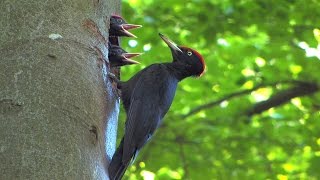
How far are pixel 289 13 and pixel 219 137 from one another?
1.30m

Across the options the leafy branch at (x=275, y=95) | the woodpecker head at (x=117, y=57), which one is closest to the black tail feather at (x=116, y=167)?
the woodpecker head at (x=117, y=57)

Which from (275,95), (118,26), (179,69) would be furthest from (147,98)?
(275,95)

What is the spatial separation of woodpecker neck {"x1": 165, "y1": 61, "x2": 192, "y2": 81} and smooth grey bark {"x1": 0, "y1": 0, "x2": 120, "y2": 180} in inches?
57.6

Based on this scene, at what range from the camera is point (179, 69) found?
13.6ft

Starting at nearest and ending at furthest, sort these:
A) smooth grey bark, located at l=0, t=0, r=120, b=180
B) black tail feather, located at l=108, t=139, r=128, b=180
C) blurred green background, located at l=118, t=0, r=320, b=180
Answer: smooth grey bark, located at l=0, t=0, r=120, b=180, black tail feather, located at l=108, t=139, r=128, b=180, blurred green background, located at l=118, t=0, r=320, b=180

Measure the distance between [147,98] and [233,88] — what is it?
2715 millimetres

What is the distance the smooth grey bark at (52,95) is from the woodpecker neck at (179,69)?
1.46m

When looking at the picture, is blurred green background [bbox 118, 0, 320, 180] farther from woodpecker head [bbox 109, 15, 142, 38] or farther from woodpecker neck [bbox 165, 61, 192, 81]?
woodpecker head [bbox 109, 15, 142, 38]

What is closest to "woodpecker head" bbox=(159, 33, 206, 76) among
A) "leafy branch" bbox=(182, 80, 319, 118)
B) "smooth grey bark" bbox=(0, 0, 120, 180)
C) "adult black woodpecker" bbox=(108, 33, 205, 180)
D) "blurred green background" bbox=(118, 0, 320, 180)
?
"adult black woodpecker" bbox=(108, 33, 205, 180)

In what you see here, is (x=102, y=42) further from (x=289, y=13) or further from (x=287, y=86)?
(x=287, y=86)

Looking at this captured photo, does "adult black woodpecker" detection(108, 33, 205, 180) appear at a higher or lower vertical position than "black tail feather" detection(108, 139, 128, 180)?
lower

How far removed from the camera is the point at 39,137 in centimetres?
196

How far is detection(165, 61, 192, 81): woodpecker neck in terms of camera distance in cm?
407

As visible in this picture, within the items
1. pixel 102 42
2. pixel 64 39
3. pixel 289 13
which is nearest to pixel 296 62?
pixel 289 13
